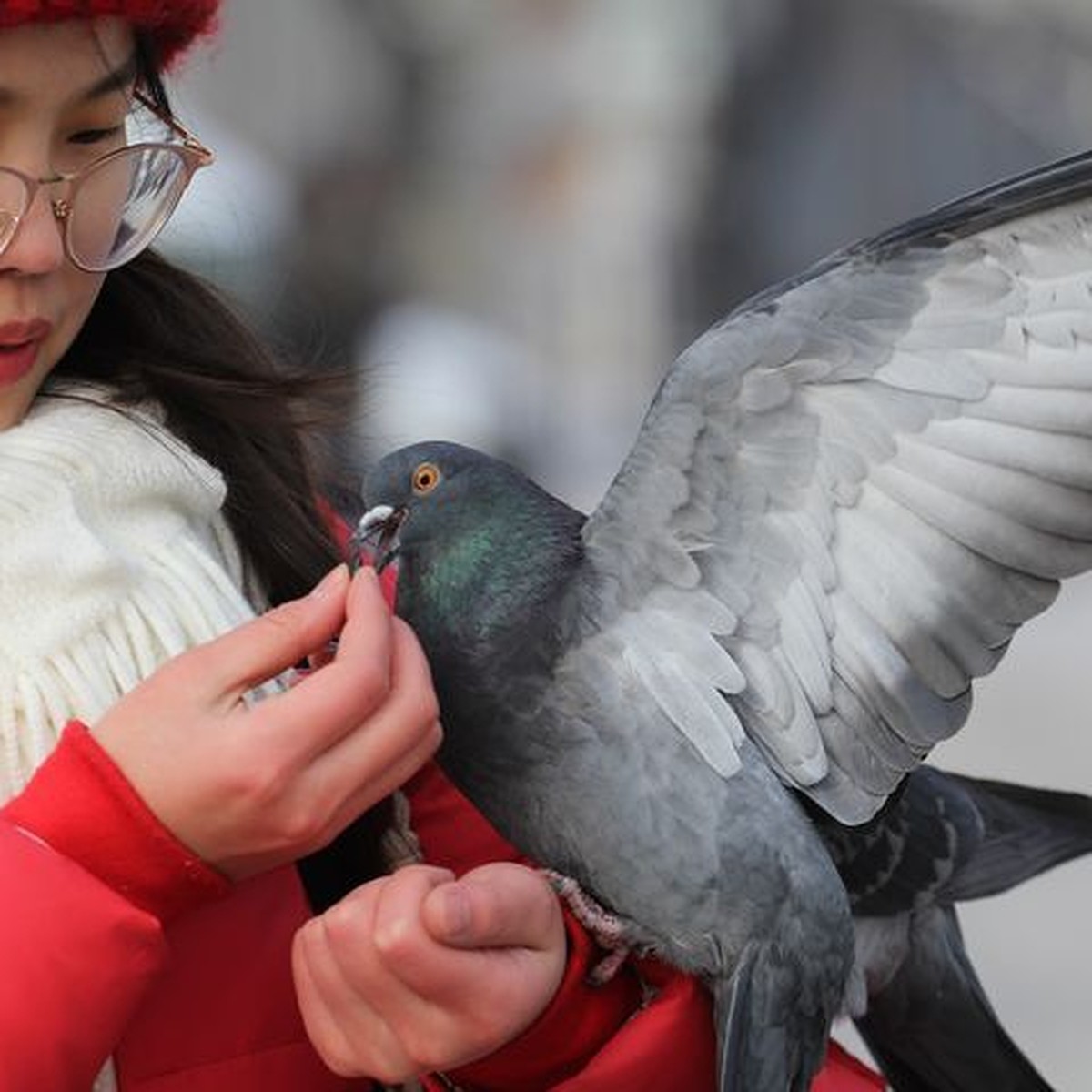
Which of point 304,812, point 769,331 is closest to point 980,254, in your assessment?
point 769,331

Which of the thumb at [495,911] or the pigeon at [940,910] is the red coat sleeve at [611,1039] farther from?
the pigeon at [940,910]

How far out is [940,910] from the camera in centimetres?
→ 218

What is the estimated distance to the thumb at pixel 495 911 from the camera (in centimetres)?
154

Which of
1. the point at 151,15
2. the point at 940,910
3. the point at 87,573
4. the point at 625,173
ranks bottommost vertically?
the point at 625,173

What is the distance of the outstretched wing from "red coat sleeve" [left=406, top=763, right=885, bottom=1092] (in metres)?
0.17

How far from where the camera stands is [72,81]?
176cm

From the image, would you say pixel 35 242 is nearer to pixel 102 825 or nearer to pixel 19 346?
pixel 19 346

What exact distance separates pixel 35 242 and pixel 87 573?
0.76 ft

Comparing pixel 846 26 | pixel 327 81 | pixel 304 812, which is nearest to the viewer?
pixel 304 812

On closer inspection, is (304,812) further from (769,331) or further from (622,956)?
(769,331)

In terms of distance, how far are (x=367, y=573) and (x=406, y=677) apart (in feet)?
0.24

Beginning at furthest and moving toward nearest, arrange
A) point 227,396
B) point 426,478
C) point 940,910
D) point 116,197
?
point 940,910 → point 227,396 → point 426,478 → point 116,197

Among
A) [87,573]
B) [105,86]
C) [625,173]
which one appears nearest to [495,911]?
[87,573]

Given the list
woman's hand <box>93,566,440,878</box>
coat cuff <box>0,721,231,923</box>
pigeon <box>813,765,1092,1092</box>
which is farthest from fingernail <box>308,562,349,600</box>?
pigeon <box>813,765,1092,1092</box>
